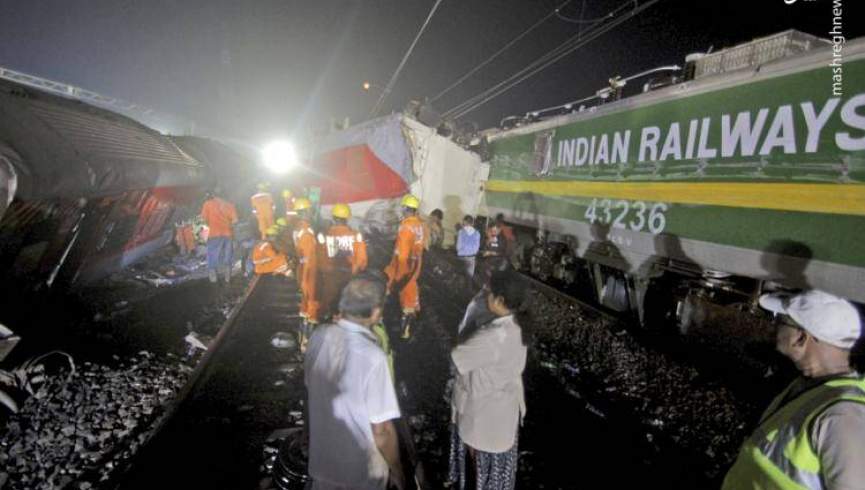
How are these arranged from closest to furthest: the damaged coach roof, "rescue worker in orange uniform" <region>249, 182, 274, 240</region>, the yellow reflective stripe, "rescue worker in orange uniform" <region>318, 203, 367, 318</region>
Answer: the damaged coach roof, the yellow reflective stripe, "rescue worker in orange uniform" <region>318, 203, 367, 318</region>, "rescue worker in orange uniform" <region>249, 182, 274, 240</region>

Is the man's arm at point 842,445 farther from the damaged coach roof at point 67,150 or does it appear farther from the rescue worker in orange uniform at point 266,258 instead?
the rescue worker in orange uniform at point 266,258

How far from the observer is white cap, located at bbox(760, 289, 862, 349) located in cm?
169

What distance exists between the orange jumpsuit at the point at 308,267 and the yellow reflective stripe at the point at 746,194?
14.3ft

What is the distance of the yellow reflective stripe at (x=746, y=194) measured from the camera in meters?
3.91

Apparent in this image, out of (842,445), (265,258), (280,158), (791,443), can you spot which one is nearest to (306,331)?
(265,258)

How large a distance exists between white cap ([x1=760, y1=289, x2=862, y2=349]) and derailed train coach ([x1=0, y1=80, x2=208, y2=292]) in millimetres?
4880

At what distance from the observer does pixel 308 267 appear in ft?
19.6

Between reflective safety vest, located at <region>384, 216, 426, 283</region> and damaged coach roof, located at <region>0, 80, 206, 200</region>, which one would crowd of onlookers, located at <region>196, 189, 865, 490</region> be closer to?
damaged coach roof, located at <region>0, 80, 206, 200</region>

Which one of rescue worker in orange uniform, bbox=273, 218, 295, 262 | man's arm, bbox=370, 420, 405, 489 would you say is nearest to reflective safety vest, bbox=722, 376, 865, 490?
man's arm, bbox=370, 420, 405, 489

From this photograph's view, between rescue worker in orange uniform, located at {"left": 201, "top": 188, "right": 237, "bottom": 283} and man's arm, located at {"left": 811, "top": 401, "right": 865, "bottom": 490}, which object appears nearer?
man's arm, located at {"left": 811, "top": 401, "right": 865, "bottom": 490}

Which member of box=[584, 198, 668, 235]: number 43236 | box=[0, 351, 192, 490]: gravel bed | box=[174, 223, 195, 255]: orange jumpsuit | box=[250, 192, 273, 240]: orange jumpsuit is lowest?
box=[0, 351, 192, 490]: gravel bed

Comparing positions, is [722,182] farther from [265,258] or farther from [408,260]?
[265,258]

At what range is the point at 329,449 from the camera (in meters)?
2.18

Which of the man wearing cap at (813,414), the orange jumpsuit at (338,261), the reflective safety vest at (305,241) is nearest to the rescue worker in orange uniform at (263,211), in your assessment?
the orange jumpsuit at (338,261)
